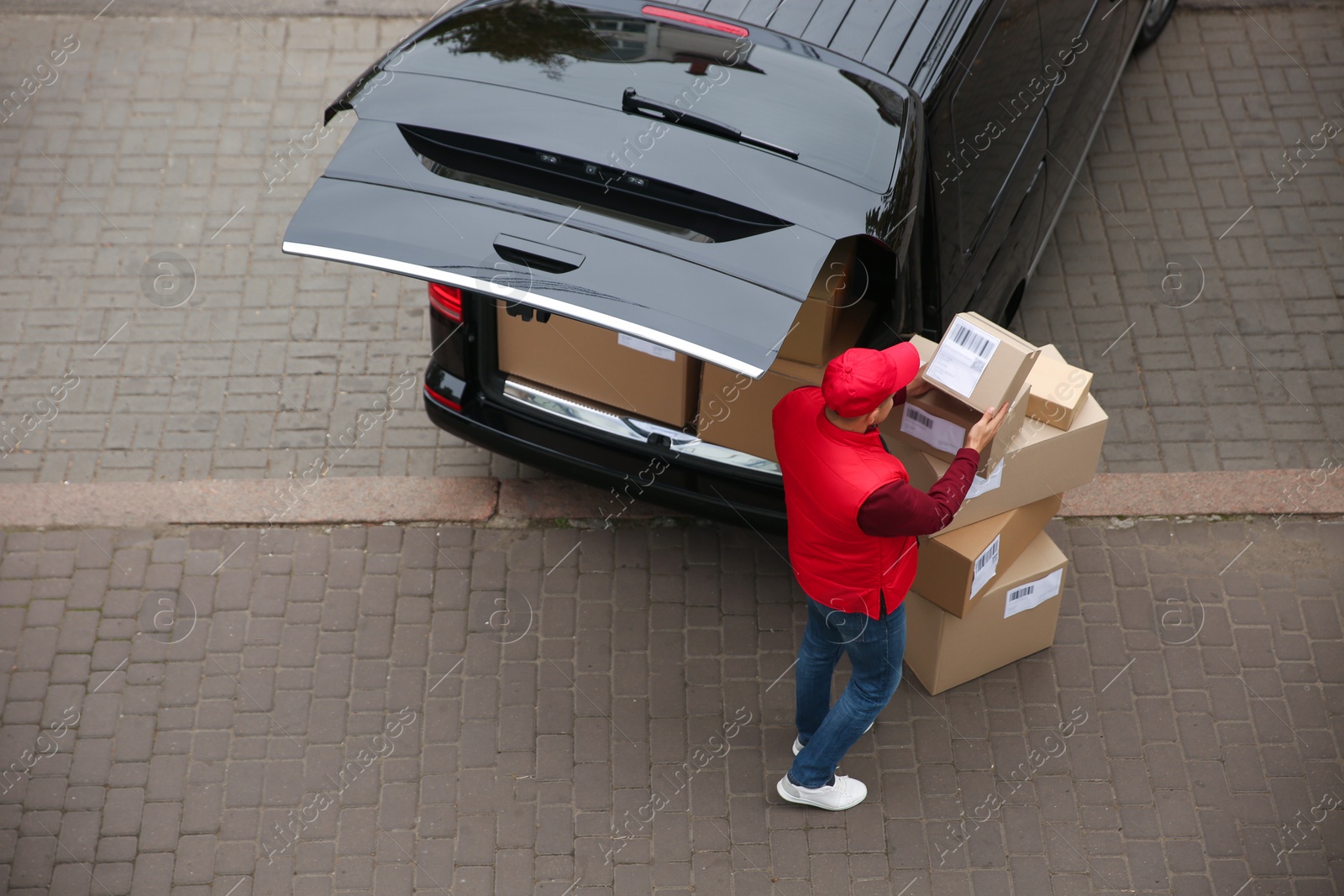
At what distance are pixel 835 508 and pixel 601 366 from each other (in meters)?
1.46

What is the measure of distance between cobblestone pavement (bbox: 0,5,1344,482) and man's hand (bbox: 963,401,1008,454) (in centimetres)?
203

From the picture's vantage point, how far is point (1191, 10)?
7754 mm

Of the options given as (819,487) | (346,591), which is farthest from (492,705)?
(819,487)

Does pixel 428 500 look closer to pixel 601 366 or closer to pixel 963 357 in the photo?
pixel 601 366

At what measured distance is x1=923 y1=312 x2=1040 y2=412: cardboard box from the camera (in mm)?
3789

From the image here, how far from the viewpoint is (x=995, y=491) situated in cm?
410

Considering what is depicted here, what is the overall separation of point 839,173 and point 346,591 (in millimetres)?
2791

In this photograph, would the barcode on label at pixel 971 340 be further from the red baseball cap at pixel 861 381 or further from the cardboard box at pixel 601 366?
the cardboard box at pixel 601 366

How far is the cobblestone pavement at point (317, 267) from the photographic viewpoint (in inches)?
223

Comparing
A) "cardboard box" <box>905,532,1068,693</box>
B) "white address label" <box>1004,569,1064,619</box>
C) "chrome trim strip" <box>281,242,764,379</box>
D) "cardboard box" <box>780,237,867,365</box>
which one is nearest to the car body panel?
"chrome trim strip" <box>281,242,764,379</box>

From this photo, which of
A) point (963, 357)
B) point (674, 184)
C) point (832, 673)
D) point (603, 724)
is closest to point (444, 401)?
point (603, 724)

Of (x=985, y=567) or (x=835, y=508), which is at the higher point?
(x=835, y=508)

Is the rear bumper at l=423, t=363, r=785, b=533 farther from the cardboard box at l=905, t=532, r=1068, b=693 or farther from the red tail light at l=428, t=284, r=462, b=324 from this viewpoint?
the cardboard box at l=905, t=532, r=1068, b=693

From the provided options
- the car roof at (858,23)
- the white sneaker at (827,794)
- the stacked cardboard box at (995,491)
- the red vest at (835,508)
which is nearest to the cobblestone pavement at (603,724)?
the white sneaker at (827,794)
